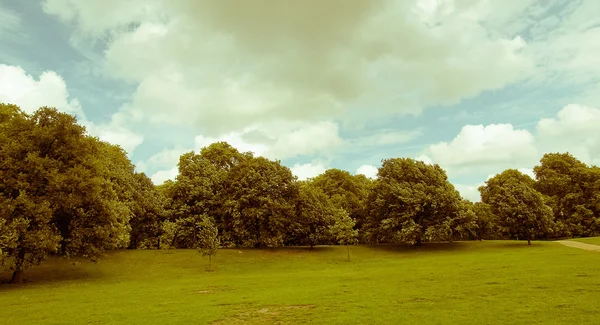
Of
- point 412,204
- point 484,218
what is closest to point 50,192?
point 412,204

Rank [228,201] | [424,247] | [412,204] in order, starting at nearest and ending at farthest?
[228,201]
[412,204]
[424,247]

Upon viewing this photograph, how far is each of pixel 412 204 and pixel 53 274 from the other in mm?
54116

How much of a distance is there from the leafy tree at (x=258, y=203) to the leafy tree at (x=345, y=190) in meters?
18.4

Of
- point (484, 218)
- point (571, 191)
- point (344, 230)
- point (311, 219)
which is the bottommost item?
point (344, 230)

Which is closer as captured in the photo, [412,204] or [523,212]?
[523,212]

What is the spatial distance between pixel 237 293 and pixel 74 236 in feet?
71.7

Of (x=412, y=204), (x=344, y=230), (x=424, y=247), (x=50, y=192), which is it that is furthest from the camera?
(x=424, y=247)

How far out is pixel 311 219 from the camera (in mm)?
63750

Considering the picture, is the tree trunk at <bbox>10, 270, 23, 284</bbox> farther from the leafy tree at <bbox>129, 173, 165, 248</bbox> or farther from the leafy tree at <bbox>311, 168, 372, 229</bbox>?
the leafy tree at <bbox>311, 168, 372, 229</bbox>

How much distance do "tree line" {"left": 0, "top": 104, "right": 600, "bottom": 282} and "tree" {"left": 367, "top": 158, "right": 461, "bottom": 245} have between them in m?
0.23

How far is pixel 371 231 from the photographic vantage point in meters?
68.9

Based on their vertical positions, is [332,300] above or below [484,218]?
below

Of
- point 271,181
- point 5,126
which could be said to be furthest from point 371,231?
point 5,126

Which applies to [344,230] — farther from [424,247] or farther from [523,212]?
[523,212]
